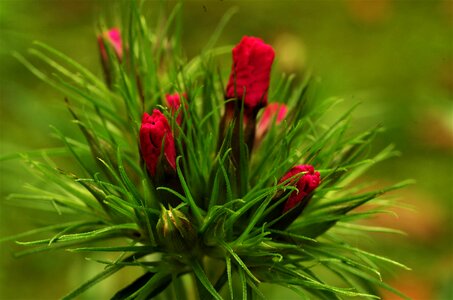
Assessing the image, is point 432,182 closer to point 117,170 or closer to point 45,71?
point 45,71

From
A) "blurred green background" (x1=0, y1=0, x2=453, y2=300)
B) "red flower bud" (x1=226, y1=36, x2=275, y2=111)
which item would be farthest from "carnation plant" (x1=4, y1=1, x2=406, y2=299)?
"blurred green background" (x1=0, y1=0, x2=453, y2=300)

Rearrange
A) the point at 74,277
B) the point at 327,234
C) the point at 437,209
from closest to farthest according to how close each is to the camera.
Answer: the point at 327,234
the point at 74,277
the point at 437,209

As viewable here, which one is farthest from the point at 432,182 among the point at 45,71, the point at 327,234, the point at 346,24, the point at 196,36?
the point at 327,234

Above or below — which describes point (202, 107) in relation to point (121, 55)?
below

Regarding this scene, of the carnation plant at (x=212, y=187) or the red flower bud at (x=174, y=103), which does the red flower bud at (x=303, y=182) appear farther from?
the red flower bud at (x=174, y=103)

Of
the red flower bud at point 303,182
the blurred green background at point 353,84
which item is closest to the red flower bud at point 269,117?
the red flower bud at point 303,182

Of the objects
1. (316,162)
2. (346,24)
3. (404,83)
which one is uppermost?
(346,24)

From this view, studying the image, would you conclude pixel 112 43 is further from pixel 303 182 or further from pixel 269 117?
pixel 303 182
